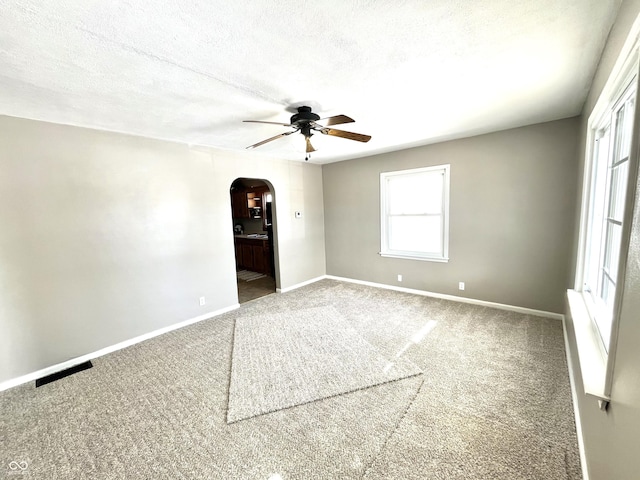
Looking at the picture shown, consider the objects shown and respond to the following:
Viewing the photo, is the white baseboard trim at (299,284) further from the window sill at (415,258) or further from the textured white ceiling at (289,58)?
the textured white ceiling at (289,58)

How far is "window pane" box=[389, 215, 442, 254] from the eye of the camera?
13.8 feet

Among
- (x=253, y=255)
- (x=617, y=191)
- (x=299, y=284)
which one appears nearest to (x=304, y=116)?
(x=617, y=191)

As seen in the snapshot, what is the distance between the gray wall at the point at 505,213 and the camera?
311cm

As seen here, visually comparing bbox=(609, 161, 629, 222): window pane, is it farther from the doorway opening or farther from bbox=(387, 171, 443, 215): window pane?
the doorway opening

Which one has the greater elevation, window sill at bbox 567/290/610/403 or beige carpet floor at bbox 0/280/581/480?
window sill at bbox 567/290/610/403

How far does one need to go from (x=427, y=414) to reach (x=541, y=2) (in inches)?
97.0

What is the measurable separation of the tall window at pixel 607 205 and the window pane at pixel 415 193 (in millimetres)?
1962

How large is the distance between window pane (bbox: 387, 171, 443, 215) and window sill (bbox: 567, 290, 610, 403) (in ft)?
7.62

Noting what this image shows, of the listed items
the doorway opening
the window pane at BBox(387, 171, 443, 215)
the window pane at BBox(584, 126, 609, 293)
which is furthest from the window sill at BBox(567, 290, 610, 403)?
the doorway opening

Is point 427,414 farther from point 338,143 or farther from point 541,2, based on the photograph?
point 338,143

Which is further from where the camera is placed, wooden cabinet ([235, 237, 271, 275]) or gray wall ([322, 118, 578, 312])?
wooden cabinet ([235, 237, 271, 275])

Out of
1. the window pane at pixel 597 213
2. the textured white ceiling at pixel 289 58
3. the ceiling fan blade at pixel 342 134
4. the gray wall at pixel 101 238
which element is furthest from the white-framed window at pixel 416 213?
the gray wall at pixel 101 238

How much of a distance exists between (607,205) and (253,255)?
5.72 m

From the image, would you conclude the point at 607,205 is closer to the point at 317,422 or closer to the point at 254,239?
the point at 317,422
